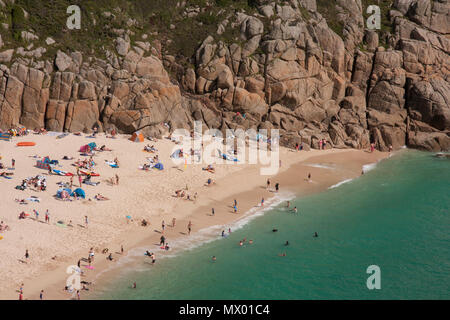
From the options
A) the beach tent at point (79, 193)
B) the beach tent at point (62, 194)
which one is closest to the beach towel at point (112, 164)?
the beach tent at point (79, 193)

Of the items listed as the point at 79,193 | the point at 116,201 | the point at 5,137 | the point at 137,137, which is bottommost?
the point at 116,201

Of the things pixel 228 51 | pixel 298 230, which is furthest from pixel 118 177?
pixel 228 51

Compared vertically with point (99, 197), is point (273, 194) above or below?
above

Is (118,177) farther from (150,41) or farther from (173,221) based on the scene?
(150,41)

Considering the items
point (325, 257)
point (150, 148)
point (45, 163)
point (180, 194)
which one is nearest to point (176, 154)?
point (150, 148)

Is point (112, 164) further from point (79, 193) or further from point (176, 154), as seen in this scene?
point (79, 193)

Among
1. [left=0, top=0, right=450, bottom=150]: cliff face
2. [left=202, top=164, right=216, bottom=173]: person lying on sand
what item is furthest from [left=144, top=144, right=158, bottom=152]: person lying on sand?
[left=202, top=164, right=216, bottom=173]: person lying on sand

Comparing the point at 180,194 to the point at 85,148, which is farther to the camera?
the point at 85,148

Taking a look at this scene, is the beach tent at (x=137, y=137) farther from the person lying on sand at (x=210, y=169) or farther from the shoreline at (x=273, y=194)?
the shoreline at (x=273, y=194)
